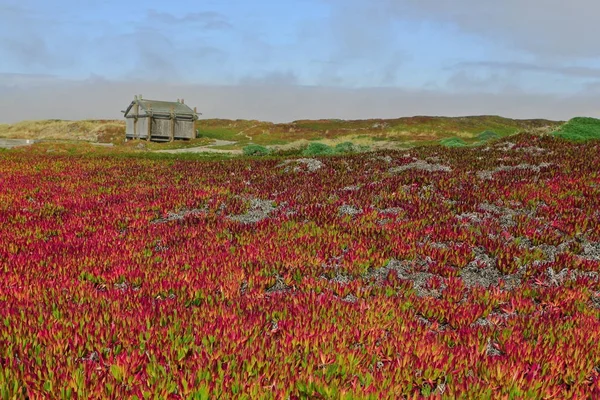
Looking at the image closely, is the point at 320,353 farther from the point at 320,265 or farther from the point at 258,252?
the point at 258,252

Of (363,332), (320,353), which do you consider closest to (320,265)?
(363,332)

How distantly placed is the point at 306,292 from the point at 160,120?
70.9m

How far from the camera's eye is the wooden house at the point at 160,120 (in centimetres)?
7250

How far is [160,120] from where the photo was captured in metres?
73.1

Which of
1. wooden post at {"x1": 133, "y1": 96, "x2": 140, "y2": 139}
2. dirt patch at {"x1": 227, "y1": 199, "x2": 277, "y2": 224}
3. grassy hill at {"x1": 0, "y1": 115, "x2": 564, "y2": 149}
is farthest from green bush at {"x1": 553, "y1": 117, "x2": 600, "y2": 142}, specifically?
wooden post at {"x1": 133, "y1": 96, "x2": 140, "y2": 139}

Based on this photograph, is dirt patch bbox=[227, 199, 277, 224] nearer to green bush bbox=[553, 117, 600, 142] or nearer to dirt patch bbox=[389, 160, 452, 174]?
dirt patch bbox=[389, 160, 452, 174]

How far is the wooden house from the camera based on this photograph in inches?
2854

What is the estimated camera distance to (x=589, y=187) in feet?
45.0

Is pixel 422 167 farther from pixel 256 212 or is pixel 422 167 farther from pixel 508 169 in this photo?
pixel 256 212

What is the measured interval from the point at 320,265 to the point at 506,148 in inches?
792

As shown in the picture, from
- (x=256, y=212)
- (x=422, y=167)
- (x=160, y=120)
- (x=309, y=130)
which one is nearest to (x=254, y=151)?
(x=422, y=167)

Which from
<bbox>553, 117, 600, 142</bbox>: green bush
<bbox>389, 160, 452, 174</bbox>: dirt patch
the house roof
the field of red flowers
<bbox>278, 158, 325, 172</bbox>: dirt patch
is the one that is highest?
the house roof

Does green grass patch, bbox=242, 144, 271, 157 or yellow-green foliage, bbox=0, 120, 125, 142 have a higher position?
yellow-green foliage, bbox=0, 120, 125, 142

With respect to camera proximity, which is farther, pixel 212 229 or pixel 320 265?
pixel 212 229
